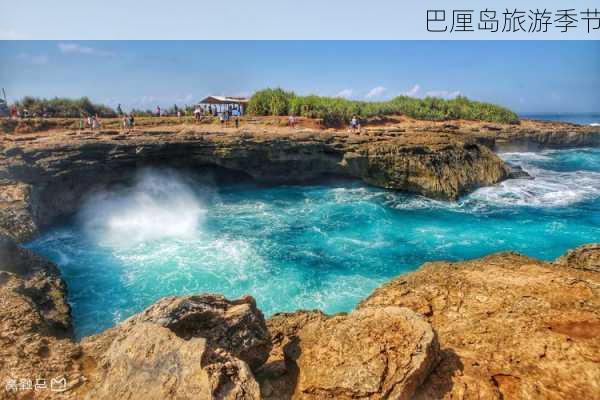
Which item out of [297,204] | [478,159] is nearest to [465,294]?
[297,204]

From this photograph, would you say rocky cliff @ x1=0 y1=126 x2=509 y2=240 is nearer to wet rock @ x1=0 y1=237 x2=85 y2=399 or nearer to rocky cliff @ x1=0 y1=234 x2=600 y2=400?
wet rock @ x1=0 y1=237 x2=85 y2=399

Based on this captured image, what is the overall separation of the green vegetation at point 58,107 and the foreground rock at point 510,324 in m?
28.5

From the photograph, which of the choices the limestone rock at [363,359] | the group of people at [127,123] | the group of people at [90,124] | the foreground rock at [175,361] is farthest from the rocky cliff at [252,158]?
the limestone rock at [363,359]

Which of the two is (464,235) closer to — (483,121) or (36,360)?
(36,360)

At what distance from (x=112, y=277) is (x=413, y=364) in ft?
35.5

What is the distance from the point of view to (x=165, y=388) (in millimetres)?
3172

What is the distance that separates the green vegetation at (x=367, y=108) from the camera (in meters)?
30.2

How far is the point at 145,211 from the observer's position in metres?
18.0

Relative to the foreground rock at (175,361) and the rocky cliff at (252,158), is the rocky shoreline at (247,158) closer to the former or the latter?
the rocky cliff at (252,158)

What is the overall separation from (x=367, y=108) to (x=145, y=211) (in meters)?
23.3

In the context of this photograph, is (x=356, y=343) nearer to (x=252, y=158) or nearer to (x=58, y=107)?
(x=252, y=158)

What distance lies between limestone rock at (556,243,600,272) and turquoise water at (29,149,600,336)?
498 cm

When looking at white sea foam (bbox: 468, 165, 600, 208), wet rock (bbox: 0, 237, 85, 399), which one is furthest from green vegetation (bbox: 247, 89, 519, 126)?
wet rock (bbox: 0, 237, 85, 399)

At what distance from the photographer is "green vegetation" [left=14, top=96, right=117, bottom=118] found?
2574cm
